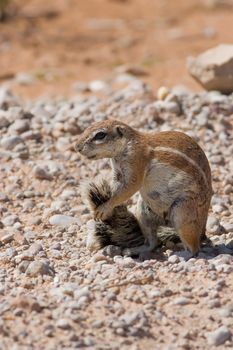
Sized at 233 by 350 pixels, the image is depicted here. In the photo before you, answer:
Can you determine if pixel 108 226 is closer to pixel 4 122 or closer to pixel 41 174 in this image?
pixel 41 174

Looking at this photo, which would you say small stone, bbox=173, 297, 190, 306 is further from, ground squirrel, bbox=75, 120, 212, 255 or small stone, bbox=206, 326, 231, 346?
ground squirrel, bbox=75, 120, 212, 255

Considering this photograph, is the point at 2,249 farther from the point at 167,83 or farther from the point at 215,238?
the point at 167,83

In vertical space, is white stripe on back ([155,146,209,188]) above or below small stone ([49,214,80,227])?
above

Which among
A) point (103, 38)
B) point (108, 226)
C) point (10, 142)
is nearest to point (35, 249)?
point (108, 226)

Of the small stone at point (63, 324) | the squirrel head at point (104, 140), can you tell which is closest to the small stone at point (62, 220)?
the squirrel head at point (104, 140)

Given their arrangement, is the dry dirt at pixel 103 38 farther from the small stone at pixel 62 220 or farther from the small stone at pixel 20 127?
the small stone at pixel 62 220

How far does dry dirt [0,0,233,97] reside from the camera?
462 inches

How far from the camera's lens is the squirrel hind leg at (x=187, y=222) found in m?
6.06

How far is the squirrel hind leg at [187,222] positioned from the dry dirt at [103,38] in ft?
14.9

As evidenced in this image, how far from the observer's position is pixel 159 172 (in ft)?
Result: 20.1

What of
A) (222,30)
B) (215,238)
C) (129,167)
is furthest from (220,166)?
(222,30)

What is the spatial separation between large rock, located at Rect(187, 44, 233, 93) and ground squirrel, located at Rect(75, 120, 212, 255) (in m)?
3.13

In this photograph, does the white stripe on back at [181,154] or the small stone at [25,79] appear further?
the small stone at [25,79]

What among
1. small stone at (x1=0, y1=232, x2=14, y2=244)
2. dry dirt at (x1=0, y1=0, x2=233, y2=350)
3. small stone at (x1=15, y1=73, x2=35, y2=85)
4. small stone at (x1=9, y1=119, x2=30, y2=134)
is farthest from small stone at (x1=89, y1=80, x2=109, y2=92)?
small stone at (x1=0, y1=232, x2=14, y2=244)
